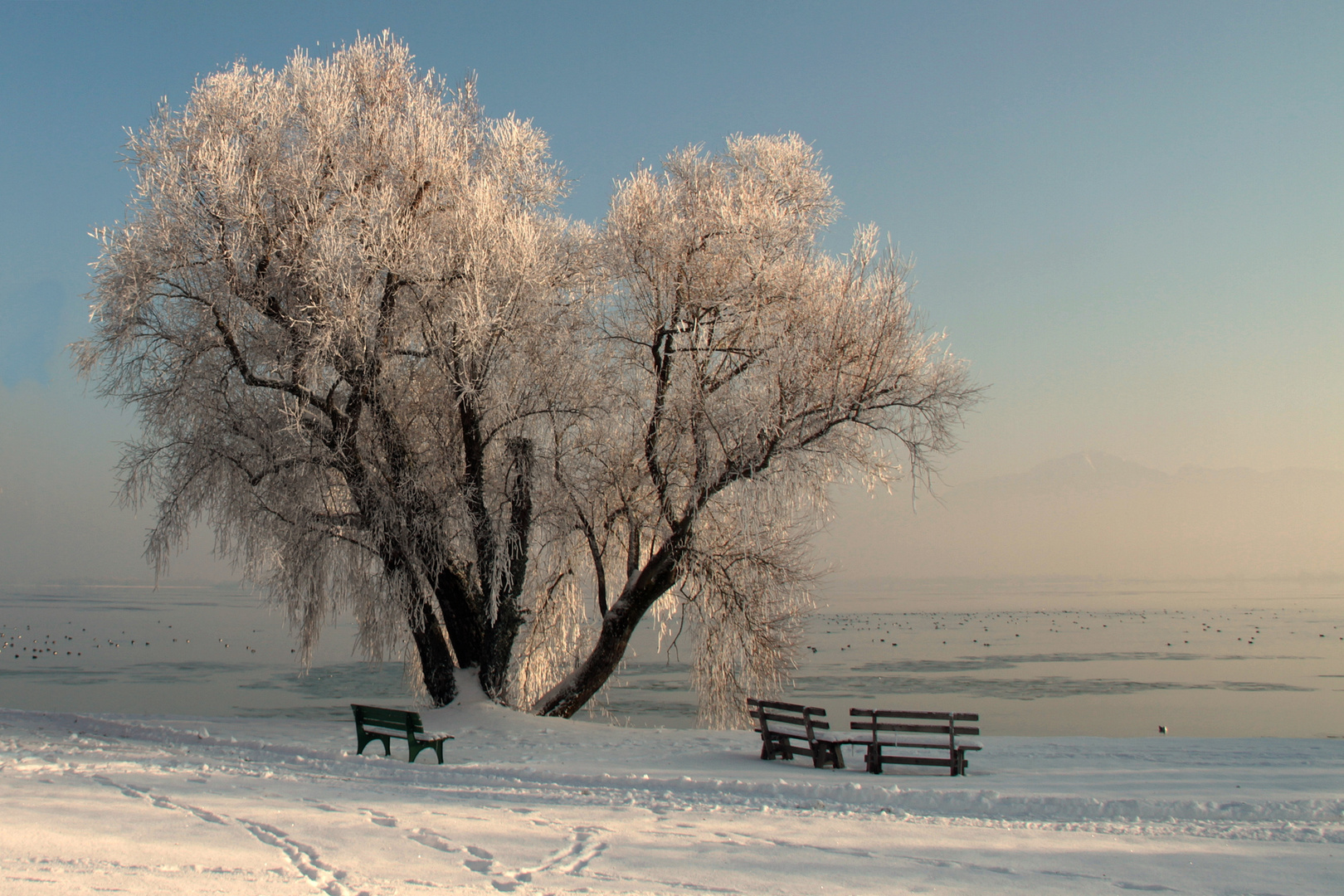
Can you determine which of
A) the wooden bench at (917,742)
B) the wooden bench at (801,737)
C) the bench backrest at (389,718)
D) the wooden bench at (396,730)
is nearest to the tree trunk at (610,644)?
the wooden bench at (801,737)

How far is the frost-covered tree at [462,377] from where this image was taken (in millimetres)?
14375

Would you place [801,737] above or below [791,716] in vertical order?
below

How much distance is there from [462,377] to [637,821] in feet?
27.5

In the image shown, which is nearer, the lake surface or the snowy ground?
the snowy ground

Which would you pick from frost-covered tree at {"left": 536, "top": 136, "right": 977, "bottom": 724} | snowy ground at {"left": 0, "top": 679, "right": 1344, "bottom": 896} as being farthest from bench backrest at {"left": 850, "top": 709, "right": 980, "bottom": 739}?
frost-covered tree at {"left": 536, "top": 136, "right": 977, "bottom": 724}

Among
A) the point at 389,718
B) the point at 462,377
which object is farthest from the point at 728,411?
the point at 389,718

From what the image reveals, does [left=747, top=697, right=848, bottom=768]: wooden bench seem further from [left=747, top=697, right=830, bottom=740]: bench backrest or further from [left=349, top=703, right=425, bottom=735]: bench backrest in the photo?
[left=349, top=703, right=425, bottom=735]: bench backrest

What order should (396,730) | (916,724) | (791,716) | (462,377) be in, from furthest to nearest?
(462,377), (791,716), (396,730), (916,724)

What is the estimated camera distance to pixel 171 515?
49.0ft

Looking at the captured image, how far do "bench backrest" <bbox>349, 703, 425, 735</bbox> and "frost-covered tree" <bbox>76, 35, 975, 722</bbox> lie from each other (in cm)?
309

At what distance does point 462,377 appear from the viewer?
1429 cm

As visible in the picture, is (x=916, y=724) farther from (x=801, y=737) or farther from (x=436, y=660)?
(x=436, y=660)

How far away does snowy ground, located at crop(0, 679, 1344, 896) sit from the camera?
5.86 m

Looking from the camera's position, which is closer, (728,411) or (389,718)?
(389,718)
